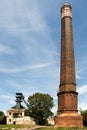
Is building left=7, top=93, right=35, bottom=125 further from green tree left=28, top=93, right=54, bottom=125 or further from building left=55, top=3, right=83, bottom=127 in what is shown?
building left=55, top=3, right=83, bottom=127

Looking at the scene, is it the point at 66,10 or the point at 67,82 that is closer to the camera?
the point at 67,82

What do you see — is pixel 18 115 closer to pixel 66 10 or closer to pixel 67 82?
pixel 67 82

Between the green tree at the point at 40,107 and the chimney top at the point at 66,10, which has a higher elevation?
the chimney top at the point at 66,10

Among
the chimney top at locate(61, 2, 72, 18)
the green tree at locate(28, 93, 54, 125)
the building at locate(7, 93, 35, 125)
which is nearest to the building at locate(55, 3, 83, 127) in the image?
the chimney top at locate(61, 2, 72, 18)

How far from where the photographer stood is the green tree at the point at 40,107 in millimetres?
60531

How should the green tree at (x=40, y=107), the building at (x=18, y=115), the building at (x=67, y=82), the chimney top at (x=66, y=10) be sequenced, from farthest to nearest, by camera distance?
the green tree at (x=40, y=107) < the building at (x=18, y=115) < the chimney top at (x=66, y=10) < the building at (x=67, y=82)

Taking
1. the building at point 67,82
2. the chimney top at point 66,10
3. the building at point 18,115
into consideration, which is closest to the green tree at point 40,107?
the building at point 18,115

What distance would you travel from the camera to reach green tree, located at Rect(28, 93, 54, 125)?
60531 millimetres

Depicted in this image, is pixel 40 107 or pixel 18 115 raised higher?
pixel 40 107

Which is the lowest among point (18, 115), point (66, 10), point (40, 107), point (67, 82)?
point (18, 115)

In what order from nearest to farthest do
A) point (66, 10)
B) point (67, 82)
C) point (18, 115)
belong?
point (67, 82) → point (66, 10) → point (18, 115)

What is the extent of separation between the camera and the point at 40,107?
6091 centimetres

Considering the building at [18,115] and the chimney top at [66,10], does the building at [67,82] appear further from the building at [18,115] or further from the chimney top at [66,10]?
the building at [18,115]

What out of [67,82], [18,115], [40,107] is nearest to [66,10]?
[67,82]
